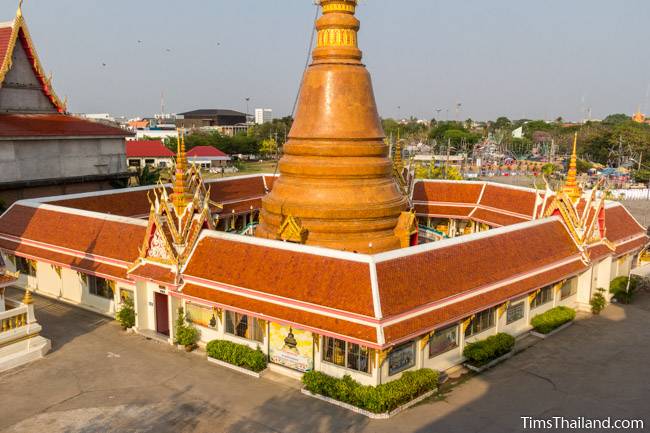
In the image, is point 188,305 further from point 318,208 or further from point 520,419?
point 520,419

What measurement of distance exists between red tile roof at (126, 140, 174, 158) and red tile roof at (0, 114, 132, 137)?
4823 centimetres

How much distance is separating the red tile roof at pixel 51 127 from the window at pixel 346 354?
24.8m

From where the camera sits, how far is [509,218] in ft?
105

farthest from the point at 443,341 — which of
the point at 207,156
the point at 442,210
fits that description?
the point at 207,156

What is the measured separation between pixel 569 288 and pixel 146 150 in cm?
7502

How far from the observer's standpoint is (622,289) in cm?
2634

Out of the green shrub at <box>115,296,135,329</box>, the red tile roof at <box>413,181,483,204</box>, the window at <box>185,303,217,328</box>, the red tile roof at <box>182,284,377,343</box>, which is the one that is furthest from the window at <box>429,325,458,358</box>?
the red tile roof at <box>413,181,483,204</box>

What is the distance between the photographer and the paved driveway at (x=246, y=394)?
15.5m

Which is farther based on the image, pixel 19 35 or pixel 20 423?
pixel 19 35

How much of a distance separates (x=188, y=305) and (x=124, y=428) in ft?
19.9

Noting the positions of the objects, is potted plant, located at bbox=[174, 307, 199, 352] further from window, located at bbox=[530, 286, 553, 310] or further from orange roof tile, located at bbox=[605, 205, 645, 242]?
orange roof tile, located at bbox=[605, 205, 645, 242]

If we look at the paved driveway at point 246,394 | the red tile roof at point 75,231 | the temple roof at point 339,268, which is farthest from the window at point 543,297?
the red tile roof at point 75,231

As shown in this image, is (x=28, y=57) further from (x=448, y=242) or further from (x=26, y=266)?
(x=448, y=242)

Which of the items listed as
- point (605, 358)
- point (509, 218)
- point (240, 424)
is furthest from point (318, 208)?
point (509, 218)
